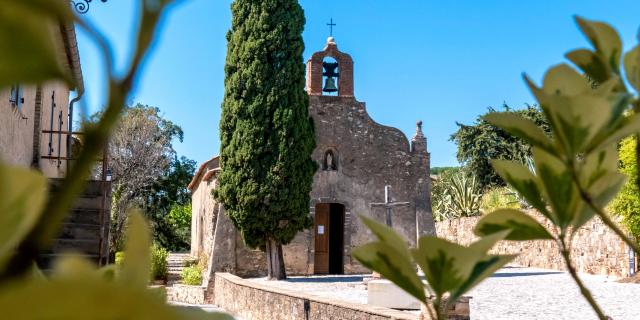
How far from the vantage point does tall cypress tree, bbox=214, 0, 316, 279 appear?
1212 cm

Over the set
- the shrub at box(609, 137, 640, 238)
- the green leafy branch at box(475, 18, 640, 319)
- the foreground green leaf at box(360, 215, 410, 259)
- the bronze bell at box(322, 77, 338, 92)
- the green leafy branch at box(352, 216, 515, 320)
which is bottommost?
the green leafy branch at box(352, 216, 515, 320)

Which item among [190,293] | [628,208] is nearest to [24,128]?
[190,293]

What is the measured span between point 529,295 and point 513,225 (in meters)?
10.5

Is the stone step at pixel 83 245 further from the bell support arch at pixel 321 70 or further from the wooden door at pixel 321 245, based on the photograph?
the bell support arch at pixel 321 70

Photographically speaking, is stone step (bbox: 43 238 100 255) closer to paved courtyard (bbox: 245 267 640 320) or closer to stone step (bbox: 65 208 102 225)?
stone step (bbox: 65 208 102 225)

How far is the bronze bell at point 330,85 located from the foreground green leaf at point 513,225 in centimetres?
1433

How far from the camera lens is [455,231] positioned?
2006 centimetres

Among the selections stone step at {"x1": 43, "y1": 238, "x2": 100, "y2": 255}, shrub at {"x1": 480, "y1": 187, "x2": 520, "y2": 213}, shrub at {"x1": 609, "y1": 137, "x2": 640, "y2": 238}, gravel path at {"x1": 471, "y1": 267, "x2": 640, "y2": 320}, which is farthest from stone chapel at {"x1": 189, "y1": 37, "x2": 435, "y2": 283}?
stone step at {"x1": 43, "y1": 238, "x2": 100, "y2": 255}

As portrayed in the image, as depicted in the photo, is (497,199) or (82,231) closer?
(82,231)

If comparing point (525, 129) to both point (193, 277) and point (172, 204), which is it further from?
point (172, 204)

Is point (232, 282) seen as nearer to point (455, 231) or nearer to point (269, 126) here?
point (269, 126)

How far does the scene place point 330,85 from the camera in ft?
48.4

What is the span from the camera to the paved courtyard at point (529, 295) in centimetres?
812

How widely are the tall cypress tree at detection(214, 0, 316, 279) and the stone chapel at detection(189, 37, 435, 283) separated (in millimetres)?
1764
